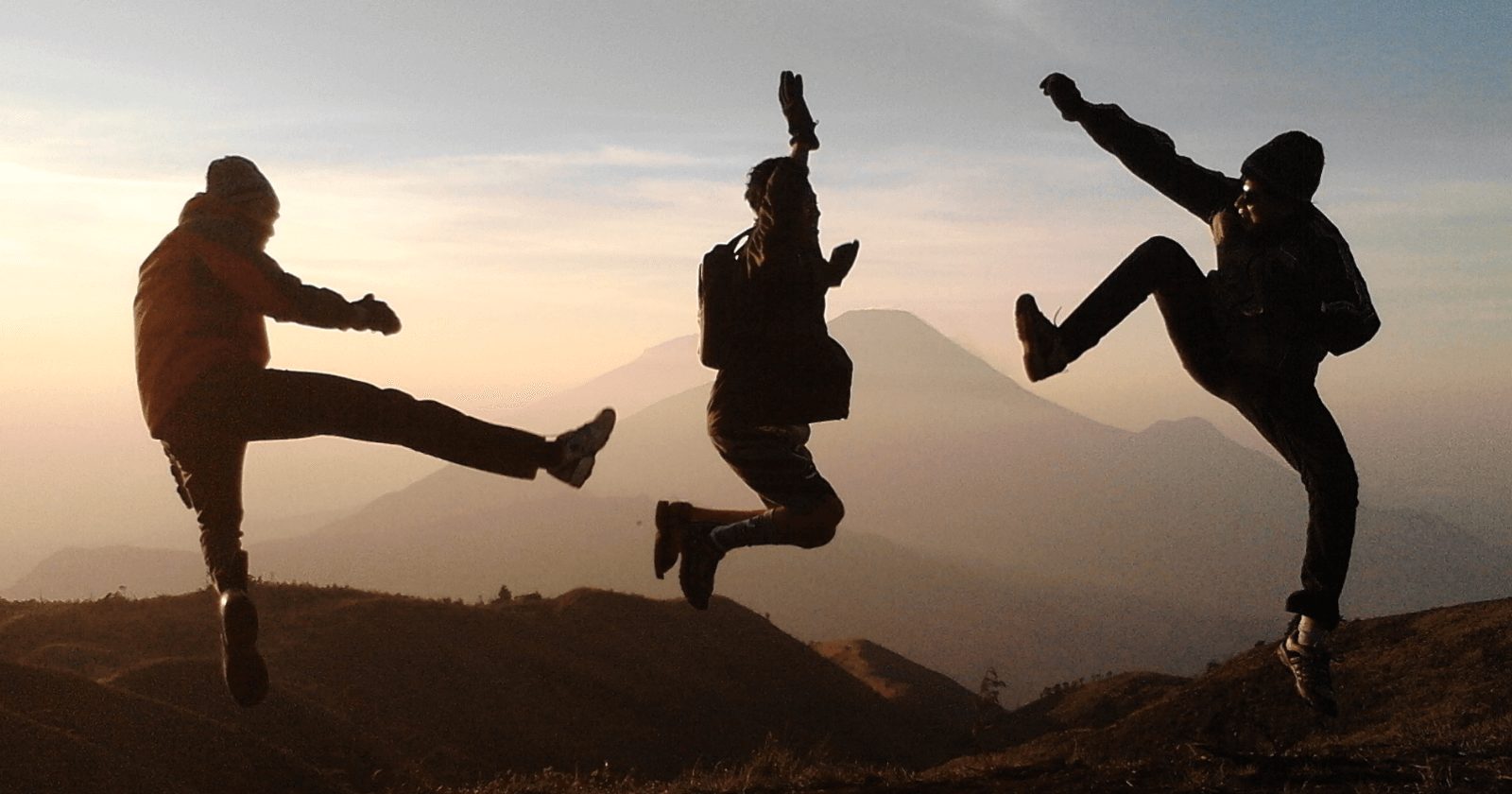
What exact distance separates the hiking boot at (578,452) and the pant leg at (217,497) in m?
1.75

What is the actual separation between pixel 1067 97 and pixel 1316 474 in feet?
7.49

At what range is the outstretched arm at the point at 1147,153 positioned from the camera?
5879mm

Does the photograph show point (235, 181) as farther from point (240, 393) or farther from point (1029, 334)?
point (1029, 334)

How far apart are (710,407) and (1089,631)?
405 feet

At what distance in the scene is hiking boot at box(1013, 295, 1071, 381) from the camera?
5.25 m

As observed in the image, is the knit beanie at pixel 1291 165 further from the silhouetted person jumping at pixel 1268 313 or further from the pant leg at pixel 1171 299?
the pant leg at pixel 1171 299

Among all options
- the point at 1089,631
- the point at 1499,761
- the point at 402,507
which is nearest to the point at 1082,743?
the point at 1499,761

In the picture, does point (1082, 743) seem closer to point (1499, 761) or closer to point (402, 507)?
point (1499, 761)

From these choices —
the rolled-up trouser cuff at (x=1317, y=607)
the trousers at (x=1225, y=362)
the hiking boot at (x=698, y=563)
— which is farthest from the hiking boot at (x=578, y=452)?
the rolled-up trouser cuff at (x=1317, y=607)

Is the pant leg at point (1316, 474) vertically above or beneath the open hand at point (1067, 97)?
beneath

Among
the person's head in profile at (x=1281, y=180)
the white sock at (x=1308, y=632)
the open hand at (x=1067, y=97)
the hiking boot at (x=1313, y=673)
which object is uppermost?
the open hand at (x=1067, y=97)

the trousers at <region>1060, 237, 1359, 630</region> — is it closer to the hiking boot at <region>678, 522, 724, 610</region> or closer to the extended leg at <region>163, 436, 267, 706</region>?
the hiking boot at <region>678, 522, 724, 610</region>

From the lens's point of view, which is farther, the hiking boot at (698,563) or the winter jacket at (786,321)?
the hiking boot at (698,563)

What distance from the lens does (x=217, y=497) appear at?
568 cm
